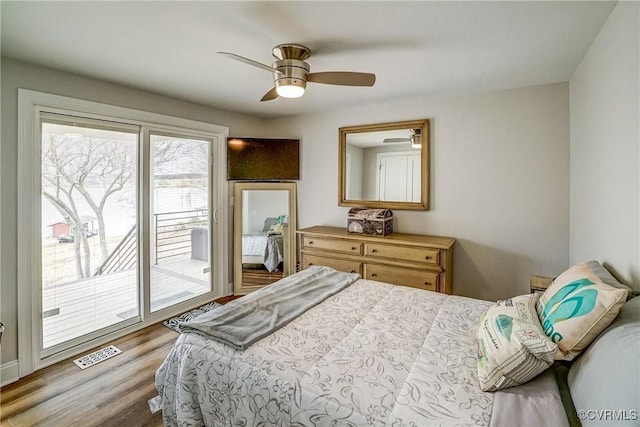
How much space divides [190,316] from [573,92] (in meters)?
4.20

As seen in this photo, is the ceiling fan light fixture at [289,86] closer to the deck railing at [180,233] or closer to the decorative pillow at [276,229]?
the deck railing at [180,233]

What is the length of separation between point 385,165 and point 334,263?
127 cm

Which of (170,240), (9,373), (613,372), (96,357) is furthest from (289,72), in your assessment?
(9,373)

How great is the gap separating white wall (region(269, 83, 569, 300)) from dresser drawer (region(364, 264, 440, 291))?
494 mm

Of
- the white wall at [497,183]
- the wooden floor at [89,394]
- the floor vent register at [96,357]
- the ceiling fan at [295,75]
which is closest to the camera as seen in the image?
the wooden floor at [89,394]

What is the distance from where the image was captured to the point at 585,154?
223 centimetres

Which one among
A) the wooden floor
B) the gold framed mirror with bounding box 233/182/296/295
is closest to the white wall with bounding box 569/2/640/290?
the wooden floor

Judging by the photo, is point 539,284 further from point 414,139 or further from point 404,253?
point 414,139

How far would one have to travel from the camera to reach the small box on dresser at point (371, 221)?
10.8 feet

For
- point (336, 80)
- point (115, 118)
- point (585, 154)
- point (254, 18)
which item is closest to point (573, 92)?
point (585, 154)

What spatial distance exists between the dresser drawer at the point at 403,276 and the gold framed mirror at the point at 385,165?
2.46ft

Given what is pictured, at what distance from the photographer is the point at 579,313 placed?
45.1 inches

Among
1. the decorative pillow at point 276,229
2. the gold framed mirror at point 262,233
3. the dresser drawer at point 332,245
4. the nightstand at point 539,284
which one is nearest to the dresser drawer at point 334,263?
→ the dresser drawer at point 332,245

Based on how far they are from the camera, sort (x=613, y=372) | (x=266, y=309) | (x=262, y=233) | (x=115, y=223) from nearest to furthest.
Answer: (x=613, y=372) → (x=266, y=309) → (x=115, y=223) → (x=262, y=233)
